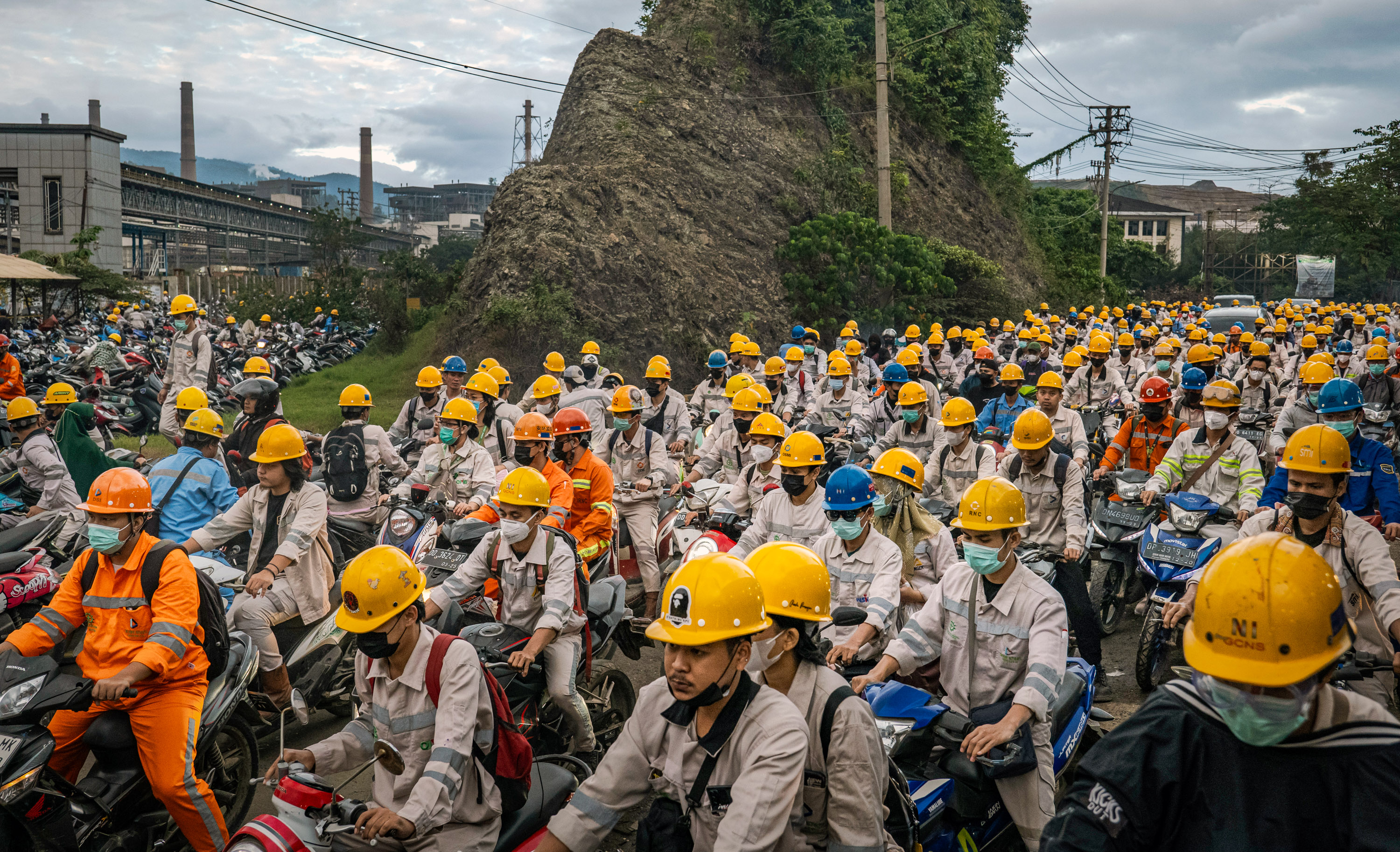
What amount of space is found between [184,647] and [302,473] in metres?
1.80

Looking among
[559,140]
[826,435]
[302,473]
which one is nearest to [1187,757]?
[302,473]

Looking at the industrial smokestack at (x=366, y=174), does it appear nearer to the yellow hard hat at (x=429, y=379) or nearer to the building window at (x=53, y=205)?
the building window at (x=53, y=205)

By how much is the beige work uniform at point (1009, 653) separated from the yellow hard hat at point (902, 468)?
159 cm

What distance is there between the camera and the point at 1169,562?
717 cm

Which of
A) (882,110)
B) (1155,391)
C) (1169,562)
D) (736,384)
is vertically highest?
(882,110)

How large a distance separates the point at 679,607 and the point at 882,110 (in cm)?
2263

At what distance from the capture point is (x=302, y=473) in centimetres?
630

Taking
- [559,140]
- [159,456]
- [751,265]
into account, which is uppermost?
[559,140]

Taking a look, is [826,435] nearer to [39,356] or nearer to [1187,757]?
[1187,757]

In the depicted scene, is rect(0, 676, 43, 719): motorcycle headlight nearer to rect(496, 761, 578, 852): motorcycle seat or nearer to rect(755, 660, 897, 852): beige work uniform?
rect(496, 761, 578, 852): motorcycle seat

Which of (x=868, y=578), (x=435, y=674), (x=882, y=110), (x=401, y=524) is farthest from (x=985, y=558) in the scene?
(x=882, y=110)

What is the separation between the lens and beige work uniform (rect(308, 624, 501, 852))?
11.6 feet

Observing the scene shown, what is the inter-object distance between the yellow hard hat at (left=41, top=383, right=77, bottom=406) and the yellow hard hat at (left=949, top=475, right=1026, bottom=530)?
9387mm

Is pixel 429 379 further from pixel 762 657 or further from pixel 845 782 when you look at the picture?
pixel 845 782
